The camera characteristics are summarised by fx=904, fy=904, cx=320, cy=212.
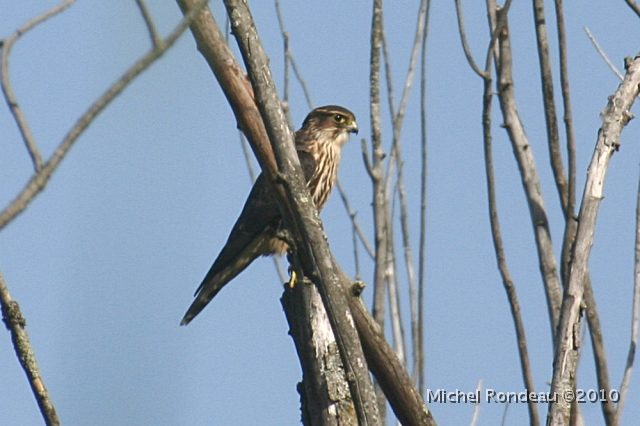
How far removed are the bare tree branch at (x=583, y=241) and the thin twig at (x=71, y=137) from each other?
64.9 inches

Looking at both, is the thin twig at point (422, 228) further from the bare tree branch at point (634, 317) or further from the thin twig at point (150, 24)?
the thin twig at point (150, 24)

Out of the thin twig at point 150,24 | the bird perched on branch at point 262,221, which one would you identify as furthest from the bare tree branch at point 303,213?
the bird perched on branch at point 262,221

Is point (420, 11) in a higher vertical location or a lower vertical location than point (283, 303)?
higher

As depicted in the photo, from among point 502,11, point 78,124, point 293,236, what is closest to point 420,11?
point 502,11

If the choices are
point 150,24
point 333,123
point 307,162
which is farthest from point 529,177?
point 333,123

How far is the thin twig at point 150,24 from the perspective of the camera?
112 centimetres

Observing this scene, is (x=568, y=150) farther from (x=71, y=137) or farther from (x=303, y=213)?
(x=71, y=137)

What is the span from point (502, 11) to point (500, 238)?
834 millimetres

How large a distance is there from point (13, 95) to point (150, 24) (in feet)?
0.70

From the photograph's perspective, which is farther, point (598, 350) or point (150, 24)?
point (598, 350)

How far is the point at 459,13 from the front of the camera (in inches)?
143

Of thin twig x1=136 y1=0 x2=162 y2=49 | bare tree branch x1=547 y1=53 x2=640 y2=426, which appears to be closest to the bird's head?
bare tree branch x1=547 y1=53 x2=640 y2=426

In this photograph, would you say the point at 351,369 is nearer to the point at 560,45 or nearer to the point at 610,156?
the point at 610,156

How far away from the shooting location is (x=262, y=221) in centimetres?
511
